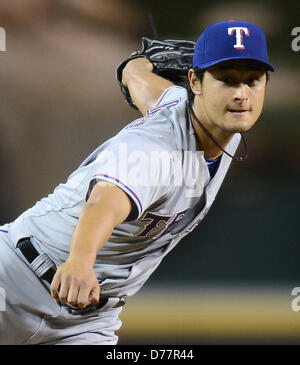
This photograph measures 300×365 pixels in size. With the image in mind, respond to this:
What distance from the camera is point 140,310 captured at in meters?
1.53

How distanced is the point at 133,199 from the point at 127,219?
0.05 m

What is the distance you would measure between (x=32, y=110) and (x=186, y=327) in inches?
28.7

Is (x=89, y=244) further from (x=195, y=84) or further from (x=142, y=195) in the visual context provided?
(x=195, y=84)

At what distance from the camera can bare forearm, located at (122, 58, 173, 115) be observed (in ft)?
3.99

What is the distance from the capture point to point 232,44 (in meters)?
0.94

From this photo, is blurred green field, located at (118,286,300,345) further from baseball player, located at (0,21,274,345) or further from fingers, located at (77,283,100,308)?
fingers, located at (77,283,100,308)

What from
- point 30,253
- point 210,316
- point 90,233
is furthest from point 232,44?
point 210,316

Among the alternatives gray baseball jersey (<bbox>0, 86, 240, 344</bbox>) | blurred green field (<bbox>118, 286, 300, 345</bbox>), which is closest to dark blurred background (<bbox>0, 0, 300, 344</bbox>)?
blurred green field (<bbox>118, 286, 300, 345</bbox>)

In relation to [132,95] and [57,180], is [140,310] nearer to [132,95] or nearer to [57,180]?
[57,180]

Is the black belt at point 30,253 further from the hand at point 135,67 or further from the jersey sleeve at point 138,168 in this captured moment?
the hand at point 135,67

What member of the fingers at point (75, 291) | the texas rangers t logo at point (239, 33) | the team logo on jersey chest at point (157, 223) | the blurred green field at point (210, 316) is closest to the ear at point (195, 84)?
the texas rangers t logo at point (239, 33)

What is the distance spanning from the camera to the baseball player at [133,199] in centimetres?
78

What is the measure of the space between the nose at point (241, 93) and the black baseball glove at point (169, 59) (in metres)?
0.32
